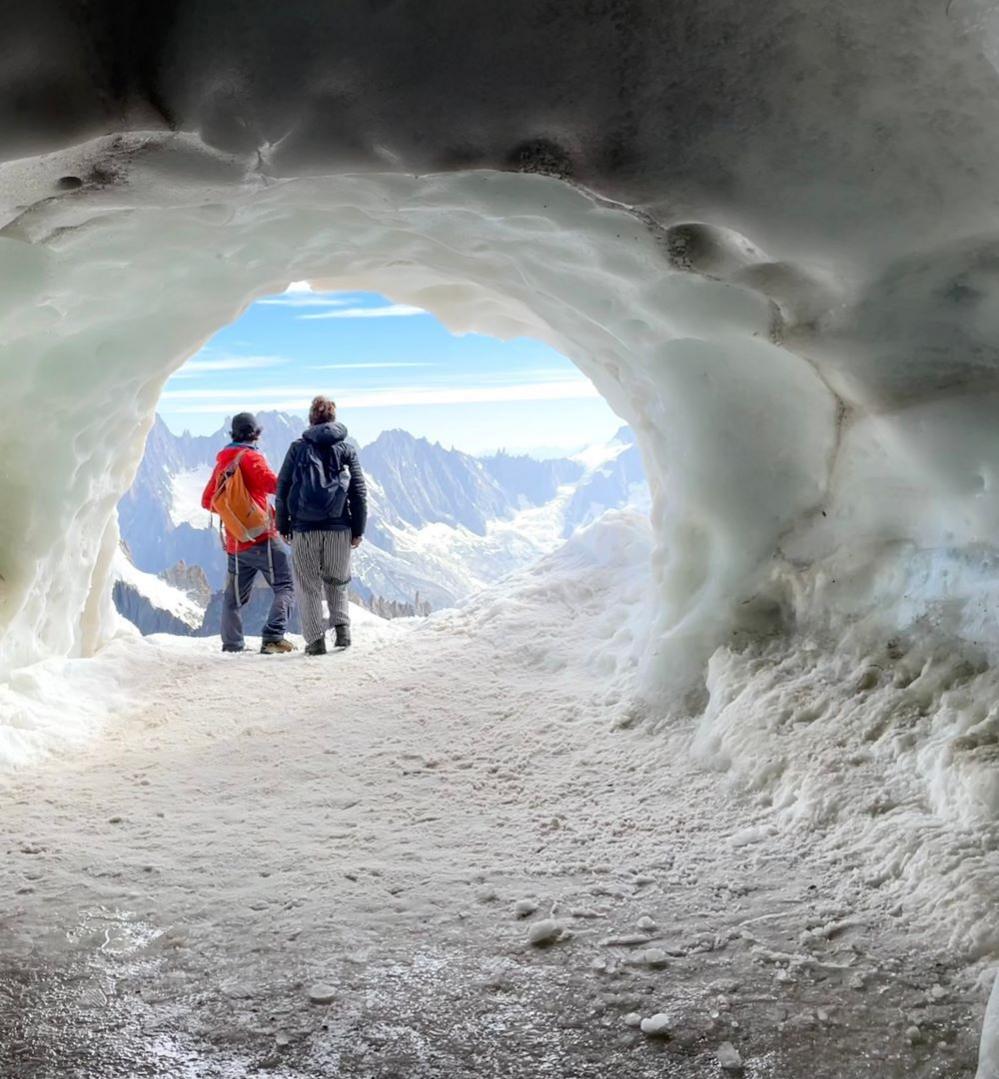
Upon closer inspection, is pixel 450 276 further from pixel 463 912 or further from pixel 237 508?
pixel 463 912

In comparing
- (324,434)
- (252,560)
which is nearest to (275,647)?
(252,560)

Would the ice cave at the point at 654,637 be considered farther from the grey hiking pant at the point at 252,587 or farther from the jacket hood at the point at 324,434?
the grey hiking pant at the point at 252,587

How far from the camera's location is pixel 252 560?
296 inches

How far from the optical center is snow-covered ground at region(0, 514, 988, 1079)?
2.20 m

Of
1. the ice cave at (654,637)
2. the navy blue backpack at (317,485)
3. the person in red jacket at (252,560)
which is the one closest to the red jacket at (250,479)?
the person in red jacket at (252,560)

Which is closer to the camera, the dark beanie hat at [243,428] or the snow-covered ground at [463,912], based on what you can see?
the snow-covered ground at [463,912]

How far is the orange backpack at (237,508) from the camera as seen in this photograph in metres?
7.36

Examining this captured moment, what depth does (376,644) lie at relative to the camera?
7348 millimetres

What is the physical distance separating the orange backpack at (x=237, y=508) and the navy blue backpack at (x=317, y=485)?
0.54 metres

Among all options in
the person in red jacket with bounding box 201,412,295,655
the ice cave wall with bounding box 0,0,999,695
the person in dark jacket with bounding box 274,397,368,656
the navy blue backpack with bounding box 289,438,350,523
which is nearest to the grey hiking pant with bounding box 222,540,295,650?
the person in red jacket with bounding box 201,412,295,655

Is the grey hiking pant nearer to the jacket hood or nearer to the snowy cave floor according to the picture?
the jacket hood

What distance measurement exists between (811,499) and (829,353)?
112cm

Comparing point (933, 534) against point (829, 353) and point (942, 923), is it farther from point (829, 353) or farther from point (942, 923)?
point (942, 923)

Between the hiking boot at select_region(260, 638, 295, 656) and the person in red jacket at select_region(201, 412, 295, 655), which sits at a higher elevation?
the person in red jacket at select_region(201, 412, 295, 655)
